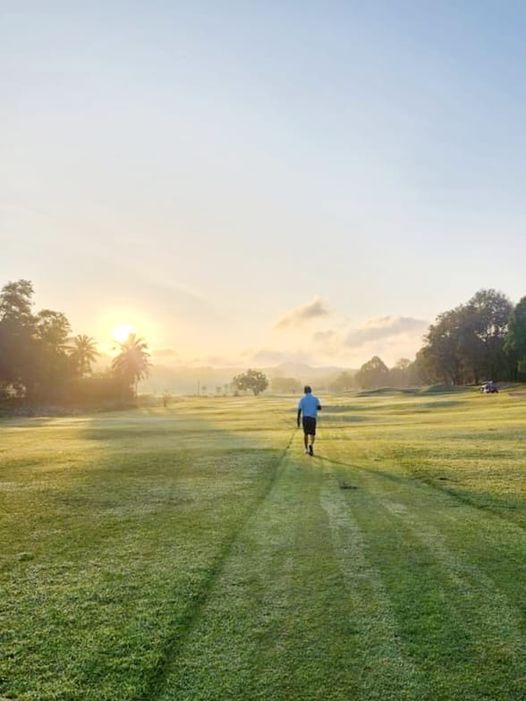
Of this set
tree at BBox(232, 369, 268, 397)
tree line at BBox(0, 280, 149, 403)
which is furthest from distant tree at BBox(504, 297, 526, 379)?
tree at BBox(232, 369, 268, 397)

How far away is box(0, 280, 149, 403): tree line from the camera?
81688 mm

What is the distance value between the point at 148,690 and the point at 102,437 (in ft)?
83.9

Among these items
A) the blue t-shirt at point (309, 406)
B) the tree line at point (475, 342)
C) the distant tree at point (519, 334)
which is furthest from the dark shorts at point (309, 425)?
the tree line at point (475, 342)

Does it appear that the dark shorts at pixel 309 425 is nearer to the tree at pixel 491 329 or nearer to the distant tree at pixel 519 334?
the distant tree at pixel 519 334

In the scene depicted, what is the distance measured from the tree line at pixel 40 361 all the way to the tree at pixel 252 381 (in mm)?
84695

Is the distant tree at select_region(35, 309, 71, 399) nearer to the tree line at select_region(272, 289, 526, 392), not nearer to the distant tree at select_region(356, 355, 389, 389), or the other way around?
the tree line at select_region(272, 289, 526, 392)

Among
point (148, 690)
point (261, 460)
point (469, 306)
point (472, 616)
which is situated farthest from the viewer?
point (469, 306)

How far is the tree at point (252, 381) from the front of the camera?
181000 millimetres

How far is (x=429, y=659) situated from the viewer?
4.98 m

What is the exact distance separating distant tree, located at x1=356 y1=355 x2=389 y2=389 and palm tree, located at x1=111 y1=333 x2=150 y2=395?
332 feet

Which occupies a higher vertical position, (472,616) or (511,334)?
(511,334)

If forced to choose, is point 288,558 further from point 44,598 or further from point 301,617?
point 44,598

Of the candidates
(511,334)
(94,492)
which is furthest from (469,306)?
(94,492)

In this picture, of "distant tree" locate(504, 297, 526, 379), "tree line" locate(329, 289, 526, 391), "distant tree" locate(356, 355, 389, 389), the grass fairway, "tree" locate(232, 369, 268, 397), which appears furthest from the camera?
"distant tree" locate(356, 355, 389, 389)
